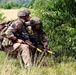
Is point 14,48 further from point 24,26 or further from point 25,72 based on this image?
point 25,72

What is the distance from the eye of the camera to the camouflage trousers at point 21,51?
8152 mm

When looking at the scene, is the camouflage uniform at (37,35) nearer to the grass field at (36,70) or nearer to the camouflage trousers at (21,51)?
the camouflage trousers at (21,51)

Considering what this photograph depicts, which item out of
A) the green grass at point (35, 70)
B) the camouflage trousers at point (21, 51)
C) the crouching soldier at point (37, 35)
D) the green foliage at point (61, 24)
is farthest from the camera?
the green foliage at point (61, 24)

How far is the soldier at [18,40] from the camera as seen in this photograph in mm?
8242

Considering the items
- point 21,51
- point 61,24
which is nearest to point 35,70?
point 21,51

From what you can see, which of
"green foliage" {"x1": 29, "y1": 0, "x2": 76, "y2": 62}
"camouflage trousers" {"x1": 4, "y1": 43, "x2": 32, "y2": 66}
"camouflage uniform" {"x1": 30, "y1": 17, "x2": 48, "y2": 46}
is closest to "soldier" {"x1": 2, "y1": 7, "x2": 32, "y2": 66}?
"camouflage trousers" {"x1": 4, "y1": 43, "x2": 32, "y2": 66}

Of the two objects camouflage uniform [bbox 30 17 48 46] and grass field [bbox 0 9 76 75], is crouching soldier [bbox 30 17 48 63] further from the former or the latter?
grass field [bbox 0 9 76 75]

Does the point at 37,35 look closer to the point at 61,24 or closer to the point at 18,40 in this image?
the point at 18,40

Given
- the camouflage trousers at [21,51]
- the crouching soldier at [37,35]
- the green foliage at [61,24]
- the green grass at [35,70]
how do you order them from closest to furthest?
1. the green grass at [35,70]
2. the camouflage trousers at [21,51]
3. the crouching soldier at [37,35]
4. the green foliage at [61,24]

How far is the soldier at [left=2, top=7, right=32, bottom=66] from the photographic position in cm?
824

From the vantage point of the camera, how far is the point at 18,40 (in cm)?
838

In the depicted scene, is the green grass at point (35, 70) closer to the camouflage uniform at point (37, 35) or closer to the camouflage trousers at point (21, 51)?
the camouflage trousers at point (21, 51)

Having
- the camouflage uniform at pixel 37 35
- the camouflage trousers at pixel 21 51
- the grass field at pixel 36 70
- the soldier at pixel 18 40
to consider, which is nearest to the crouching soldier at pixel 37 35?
the camouflage uniform at pixel 37 35

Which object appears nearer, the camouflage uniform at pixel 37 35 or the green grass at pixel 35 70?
the green grass at pixel 35 70
